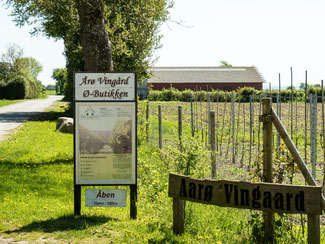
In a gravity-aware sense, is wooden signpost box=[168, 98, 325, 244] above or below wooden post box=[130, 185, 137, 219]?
above

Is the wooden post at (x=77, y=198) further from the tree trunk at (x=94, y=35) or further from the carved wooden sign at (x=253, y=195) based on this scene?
the tree trunk at (x=94, y=35)

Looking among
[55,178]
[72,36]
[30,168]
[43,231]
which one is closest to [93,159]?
[43,231]

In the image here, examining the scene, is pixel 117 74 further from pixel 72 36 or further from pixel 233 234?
pixel 72 36

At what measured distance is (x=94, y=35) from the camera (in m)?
11.4

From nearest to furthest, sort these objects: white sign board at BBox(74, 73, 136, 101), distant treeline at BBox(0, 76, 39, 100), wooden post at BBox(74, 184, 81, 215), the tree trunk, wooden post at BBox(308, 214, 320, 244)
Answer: wooden post at BBox(308, 214, 320, 244), white sign board at BBox(74, 73, 136, 101), wooden post at BBox(74, 184, 81, 215), the tree trunk, distant treeline at BBox(0, 76, 39, 100)

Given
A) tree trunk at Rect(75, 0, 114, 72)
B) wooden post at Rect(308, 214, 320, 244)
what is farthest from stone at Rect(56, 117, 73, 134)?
wooden post at Rect(308, 214, 320, 244)

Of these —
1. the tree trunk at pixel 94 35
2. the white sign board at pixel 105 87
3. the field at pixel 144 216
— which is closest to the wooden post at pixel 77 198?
the field at pixel 144 216

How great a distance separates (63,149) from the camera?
44.7 ft

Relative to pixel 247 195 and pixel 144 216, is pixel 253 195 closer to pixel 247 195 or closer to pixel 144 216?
pixel 247 195

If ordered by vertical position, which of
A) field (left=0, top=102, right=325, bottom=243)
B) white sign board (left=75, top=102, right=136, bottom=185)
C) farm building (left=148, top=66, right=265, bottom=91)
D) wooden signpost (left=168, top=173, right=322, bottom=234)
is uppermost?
farm building (left=148, top=66, right=265, bottom=91)

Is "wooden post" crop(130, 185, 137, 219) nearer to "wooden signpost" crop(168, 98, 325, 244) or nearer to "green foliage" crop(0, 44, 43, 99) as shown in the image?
"wooden signpost" crop(168, 98, 325, 244)

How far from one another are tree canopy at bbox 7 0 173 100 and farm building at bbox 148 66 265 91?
38.7 metres

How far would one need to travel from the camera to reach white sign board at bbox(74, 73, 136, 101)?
615 centimetres

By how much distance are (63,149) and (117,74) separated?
26.1ft
